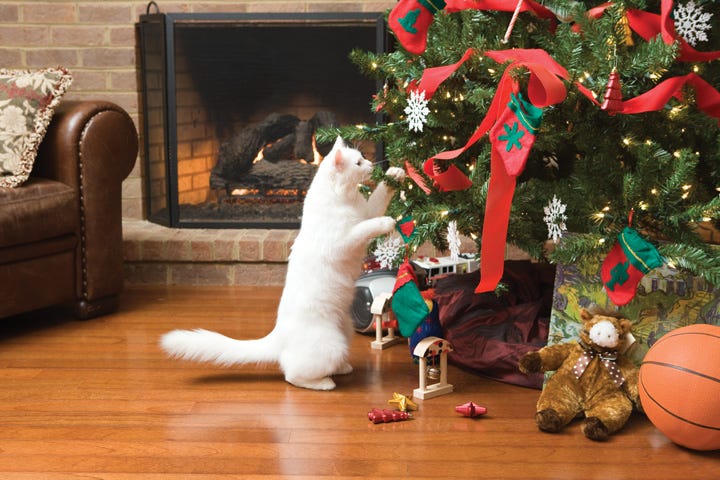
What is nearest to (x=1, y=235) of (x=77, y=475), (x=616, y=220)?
(x=77, y=475)

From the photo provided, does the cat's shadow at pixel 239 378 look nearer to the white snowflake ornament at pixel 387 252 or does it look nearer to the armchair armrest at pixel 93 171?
the white snowflake ornament at pixel 387 252

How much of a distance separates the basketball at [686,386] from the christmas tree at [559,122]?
0.46ft

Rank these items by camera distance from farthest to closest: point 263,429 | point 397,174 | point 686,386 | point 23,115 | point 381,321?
point 23,115
point 381,321
point 397,174
point 263,429
point 686,386

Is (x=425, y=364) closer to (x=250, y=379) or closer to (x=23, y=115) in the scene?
(x=250, y=379)

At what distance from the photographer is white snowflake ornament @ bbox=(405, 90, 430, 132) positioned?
6.44ft

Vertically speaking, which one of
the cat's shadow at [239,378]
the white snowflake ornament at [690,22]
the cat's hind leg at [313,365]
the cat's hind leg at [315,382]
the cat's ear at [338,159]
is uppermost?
the white snowflake ornament at [690,22]

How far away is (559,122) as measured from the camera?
1.94 metres

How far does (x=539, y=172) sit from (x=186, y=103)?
1.73m

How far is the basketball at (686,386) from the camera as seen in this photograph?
165 centimetres

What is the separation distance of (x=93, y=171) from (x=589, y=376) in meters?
1.73

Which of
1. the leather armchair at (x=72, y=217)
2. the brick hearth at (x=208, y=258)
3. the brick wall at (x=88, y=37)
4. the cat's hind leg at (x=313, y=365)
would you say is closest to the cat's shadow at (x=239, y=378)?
the cat's hind leg at (x=313, y=365)

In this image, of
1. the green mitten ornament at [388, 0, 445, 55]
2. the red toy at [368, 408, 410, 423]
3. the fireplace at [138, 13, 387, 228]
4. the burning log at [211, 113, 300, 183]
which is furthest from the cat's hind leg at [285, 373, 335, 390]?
the burning log at [211, 113, 300, 183]

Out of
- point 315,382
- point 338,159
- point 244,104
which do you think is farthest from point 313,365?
point 244,104

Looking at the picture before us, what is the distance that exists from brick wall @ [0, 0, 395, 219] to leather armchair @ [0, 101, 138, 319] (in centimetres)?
67
